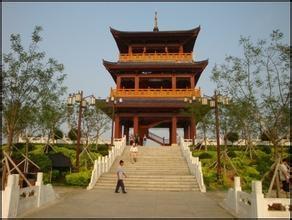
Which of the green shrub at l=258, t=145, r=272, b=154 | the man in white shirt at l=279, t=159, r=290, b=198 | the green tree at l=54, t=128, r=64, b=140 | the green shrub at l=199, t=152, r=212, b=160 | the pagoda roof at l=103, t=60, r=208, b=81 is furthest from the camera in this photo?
the pagoda roof at l=103, t=60, r=208, b=81

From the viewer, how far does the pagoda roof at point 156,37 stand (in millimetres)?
33475

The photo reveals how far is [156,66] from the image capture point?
31531 mm

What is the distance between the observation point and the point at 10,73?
1177 cm

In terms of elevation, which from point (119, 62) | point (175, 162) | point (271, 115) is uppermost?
point (119, 62)

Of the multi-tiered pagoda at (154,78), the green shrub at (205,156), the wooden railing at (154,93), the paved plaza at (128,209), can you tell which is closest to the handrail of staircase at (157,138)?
the multi-tiered pagoda at (154,78)

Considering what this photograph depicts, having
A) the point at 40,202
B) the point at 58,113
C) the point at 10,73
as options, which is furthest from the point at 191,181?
the point at 58,113

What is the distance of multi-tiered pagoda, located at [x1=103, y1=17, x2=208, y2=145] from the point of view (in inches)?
1182

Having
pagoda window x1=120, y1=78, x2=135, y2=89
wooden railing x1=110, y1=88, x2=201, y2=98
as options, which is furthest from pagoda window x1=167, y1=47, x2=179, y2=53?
wooden railing x1=110, y1=88, x2=201, y2=98

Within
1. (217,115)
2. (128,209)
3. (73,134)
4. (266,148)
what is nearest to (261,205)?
(128,209)

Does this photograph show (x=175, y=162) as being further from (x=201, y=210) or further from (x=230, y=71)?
(x=201, y=210)

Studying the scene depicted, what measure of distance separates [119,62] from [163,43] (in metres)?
5.37

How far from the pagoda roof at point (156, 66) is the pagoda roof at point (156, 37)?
3.64 meters

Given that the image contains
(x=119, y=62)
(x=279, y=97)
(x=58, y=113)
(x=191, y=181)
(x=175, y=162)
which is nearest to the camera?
(x=279, y=97)

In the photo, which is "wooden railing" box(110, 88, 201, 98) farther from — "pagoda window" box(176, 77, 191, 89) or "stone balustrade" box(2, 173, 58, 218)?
"stone balustrade" box(2, 173, 58, 218)
